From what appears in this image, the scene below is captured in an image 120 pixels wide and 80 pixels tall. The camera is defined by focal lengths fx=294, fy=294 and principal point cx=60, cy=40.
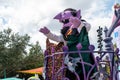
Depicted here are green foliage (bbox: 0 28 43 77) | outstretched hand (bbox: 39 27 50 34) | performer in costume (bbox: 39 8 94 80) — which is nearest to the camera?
performer in costume (bbox: 39 8 94 80)

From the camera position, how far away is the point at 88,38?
271cm

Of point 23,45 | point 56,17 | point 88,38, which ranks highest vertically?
point 23,45

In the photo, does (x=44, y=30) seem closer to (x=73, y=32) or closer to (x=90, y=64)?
(x=73, y=32)

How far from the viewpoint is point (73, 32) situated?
2803mm

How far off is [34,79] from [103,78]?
4900 millimetres

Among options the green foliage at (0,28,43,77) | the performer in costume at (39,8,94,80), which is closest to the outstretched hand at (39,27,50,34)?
the performer in costume at (39,8,94,80)

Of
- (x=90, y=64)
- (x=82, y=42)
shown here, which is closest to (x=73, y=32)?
(x=82, y=42)

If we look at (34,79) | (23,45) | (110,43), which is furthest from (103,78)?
(23,45)

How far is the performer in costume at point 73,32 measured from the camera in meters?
2.57

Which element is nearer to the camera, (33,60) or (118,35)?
(118,35)

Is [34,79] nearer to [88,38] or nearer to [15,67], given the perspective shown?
[88,38]

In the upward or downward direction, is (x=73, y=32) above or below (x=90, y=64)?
above

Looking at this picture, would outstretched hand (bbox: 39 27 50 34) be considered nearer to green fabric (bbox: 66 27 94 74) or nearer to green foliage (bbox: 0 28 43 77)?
green fabric (bbox: 66 27 94 74)

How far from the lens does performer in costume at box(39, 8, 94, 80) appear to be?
2566 mm
